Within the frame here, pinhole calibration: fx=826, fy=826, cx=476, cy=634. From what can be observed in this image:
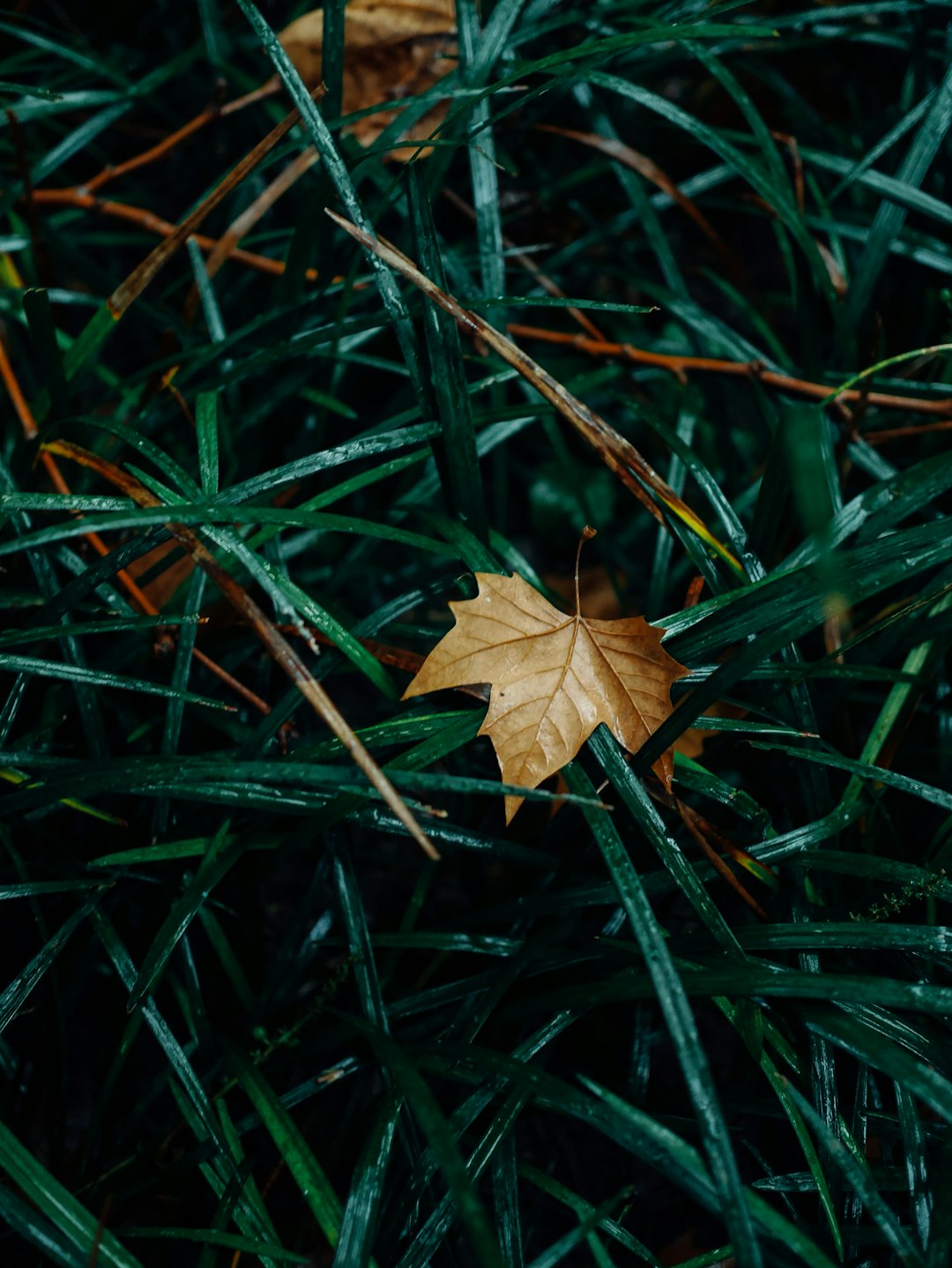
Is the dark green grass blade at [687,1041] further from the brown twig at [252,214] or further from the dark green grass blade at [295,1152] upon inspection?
the brown twig at [252,214]

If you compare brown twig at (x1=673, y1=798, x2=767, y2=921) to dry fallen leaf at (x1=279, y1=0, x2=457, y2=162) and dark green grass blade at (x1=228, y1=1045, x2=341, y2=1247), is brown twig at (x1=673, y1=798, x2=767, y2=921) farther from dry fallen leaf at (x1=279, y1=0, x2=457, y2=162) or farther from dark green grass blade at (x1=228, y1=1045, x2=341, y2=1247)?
dry fallen leaf at (x1=279, y1=0, x2=457, y2=162)

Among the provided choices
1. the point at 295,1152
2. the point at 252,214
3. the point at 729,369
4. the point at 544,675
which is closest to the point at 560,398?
the point at 544,675

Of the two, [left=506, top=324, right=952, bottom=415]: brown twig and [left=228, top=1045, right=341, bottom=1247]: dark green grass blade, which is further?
[left=506, top=324, right=952, bottom=415]: brown twig

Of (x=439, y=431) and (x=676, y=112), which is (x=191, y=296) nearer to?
(x=439, y=431)

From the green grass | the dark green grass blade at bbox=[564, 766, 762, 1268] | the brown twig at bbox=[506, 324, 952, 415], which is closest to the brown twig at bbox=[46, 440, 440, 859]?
the green grass

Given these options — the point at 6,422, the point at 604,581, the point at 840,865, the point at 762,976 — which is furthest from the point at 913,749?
the point at 6,422
